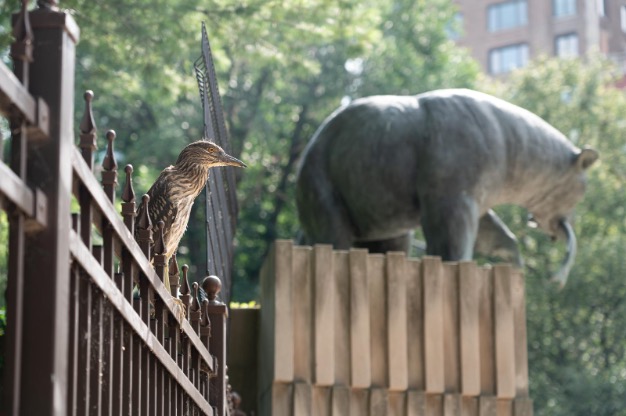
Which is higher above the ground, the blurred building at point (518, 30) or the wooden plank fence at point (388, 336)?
the blurred building at point (518, 30)

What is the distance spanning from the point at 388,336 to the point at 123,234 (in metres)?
6.21

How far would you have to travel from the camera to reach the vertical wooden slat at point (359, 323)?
30.9 feet

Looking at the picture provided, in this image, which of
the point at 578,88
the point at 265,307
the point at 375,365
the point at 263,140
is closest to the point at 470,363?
the point at 375,365

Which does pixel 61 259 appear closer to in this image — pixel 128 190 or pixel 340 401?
pixel 128 190

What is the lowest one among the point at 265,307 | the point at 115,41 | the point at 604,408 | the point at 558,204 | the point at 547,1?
the point at 604,408

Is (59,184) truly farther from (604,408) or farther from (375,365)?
(604,408)

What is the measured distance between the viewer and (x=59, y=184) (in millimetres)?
2881

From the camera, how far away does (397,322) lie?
9.62 metres

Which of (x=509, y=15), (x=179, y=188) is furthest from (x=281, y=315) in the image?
(x=509, y=15)

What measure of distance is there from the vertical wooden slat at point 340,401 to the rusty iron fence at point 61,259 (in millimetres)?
5488

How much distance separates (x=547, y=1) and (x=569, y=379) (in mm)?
29680

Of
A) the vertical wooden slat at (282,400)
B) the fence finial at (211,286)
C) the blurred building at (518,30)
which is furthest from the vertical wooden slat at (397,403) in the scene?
the blurred building at (518,30)

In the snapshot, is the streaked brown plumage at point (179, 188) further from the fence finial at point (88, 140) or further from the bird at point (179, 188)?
the fence finial at point (88, 140)

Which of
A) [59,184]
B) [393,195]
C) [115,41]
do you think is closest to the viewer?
[59,184]
